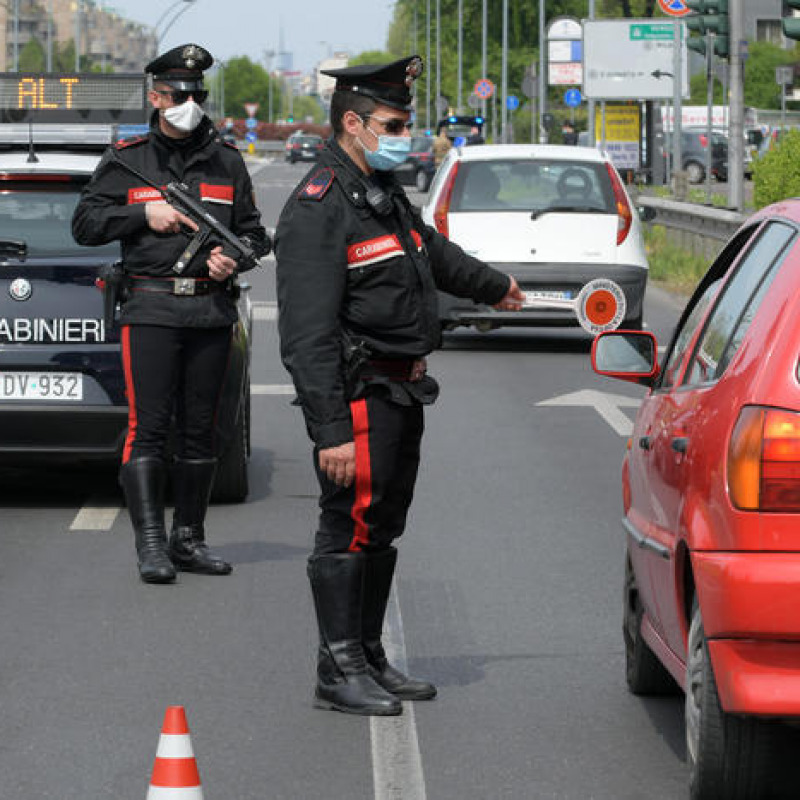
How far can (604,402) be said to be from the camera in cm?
1513

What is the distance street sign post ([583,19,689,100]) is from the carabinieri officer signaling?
132ft

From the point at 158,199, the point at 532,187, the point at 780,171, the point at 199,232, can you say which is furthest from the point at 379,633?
the point at 780,171

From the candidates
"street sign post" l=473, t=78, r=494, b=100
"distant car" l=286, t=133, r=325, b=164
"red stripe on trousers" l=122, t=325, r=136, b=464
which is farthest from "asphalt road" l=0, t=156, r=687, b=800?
"distant car" l=286, t=133, r=325, b=164

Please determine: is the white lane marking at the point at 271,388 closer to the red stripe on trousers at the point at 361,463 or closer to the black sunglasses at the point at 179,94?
the black sunglasses at the point at 179,94

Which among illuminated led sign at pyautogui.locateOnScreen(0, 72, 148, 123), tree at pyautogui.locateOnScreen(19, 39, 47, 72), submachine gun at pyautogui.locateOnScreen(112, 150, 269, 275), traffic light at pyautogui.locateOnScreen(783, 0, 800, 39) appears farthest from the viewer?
tree at pyautogui.locateOnScreen(19, 39, 47, 72)

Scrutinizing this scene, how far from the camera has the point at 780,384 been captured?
4859mm

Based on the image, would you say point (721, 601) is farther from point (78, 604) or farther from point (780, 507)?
point (78, 604)

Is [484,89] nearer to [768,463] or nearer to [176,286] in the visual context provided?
[176,286]

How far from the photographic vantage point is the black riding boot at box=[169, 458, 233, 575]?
8.80 m

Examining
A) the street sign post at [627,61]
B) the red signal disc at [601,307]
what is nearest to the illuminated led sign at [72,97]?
the red signal disc at [601,307]

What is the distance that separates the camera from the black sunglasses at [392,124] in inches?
251

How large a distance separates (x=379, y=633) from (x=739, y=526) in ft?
6.86

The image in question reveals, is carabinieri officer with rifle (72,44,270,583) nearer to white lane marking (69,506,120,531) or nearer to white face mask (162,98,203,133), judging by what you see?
white face mask (162,98,203,133)

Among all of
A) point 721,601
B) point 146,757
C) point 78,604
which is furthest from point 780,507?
point 78,604
